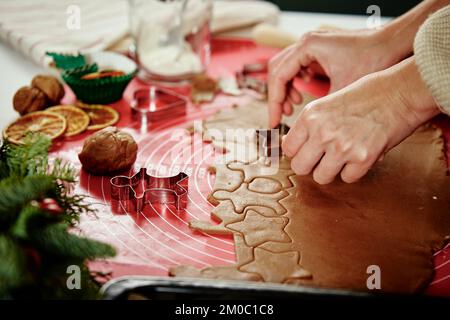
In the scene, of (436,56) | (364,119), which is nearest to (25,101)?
(364,119)

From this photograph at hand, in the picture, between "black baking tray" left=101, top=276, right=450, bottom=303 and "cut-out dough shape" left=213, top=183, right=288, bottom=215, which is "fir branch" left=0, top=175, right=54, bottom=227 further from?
"cut-out dough shape" left=213, top=183, right=288, bottom=215

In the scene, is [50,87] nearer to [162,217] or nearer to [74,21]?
[74,21]

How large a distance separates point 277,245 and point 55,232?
398mm

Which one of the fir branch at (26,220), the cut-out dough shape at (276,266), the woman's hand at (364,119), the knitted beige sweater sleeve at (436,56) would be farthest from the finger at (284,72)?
the fir branch at (26,220)

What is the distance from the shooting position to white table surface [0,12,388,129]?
1455 mm

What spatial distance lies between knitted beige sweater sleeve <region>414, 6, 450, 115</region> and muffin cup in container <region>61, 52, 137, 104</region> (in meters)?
0.81

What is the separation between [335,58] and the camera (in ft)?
4.37

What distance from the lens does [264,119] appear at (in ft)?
4.78

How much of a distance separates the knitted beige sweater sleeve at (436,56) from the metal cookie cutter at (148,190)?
508 millimetres

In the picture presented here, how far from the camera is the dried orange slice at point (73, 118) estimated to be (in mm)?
1336

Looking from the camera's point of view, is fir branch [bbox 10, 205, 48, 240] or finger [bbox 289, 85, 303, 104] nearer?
fir branch [bbox 10, 205, 48, 240]

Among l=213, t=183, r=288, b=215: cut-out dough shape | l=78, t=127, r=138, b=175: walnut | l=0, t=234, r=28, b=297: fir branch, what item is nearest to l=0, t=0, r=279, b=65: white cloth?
l=78, t=127, r=138, b=175: walnut

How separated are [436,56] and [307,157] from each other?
303 mm
